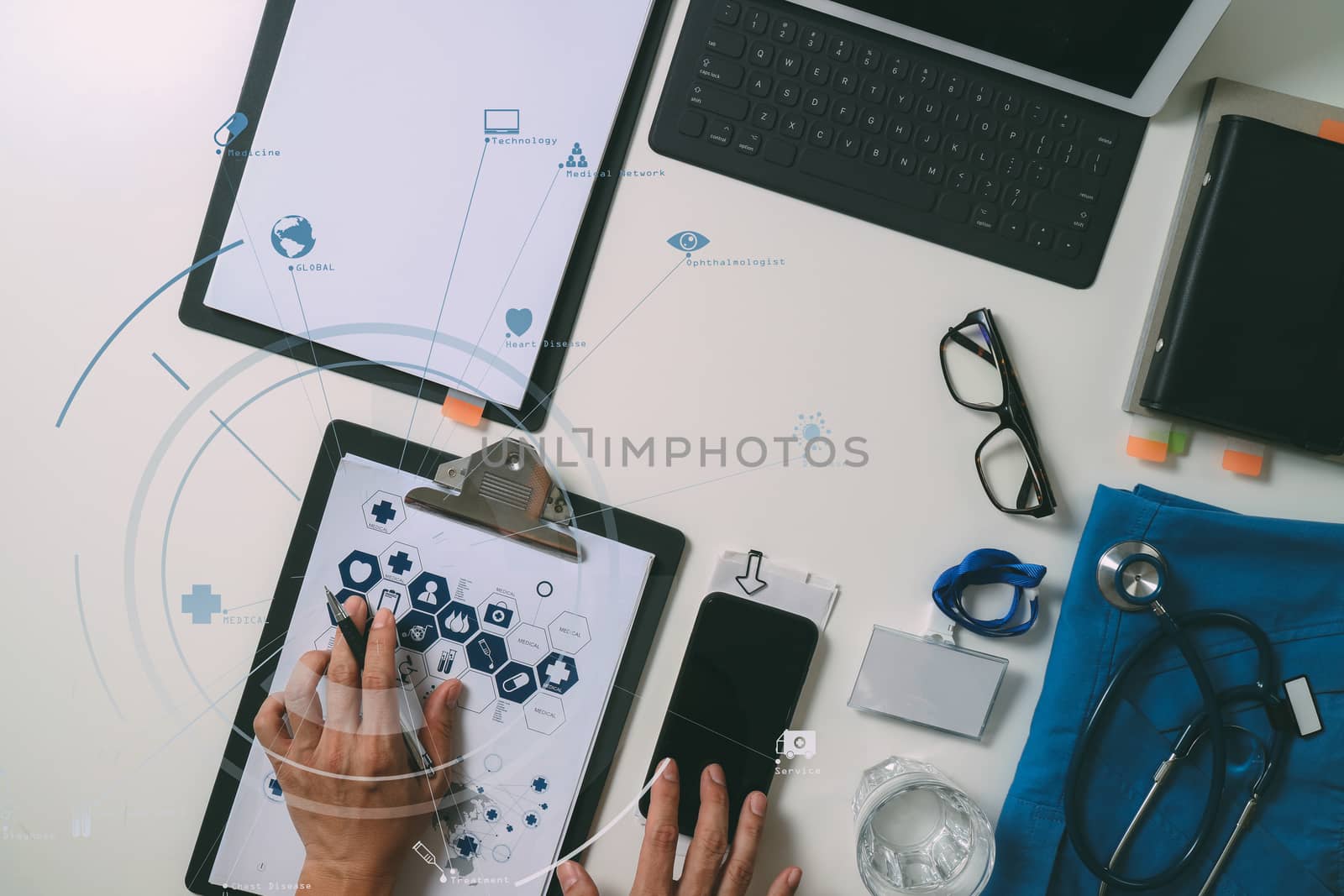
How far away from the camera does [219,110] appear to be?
0.63 metres

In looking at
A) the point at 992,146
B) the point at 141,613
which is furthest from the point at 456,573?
the point at 992,146

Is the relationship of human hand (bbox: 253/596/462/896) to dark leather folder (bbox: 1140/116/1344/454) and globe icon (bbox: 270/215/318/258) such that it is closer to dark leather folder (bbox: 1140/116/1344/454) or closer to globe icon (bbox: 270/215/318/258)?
globe icon (bbox: 270/215/318/258)

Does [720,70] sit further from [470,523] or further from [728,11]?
[470,523]

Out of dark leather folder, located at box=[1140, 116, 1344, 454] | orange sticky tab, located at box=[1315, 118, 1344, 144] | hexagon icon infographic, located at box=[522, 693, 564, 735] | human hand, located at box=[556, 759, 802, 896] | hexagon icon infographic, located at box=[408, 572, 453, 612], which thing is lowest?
human hand, located at box=[556, 759, 802, 896]

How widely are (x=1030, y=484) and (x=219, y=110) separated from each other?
73 cm

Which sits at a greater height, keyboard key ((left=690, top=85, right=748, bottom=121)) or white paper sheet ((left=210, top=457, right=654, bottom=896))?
keyboard key ((left=690, top=85, right=748, bottom=121))

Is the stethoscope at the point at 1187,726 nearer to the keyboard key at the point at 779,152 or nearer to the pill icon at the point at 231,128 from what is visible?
the keyboard key at the point at 779,152

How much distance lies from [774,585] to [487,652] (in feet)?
0.79

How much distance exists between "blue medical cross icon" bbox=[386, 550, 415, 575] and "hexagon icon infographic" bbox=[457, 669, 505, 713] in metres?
0.10

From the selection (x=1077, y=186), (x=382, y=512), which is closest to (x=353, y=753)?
(x=382, y=512)

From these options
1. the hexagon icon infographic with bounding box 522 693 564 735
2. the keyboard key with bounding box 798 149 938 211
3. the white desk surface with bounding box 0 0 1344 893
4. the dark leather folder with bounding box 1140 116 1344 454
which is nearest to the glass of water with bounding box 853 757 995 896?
the white desk surface with bounding box 0 0 1344 893

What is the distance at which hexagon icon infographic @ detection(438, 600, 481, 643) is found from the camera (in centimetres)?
63

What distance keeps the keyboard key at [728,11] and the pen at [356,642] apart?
561 millimetres

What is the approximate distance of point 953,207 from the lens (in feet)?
2.07
